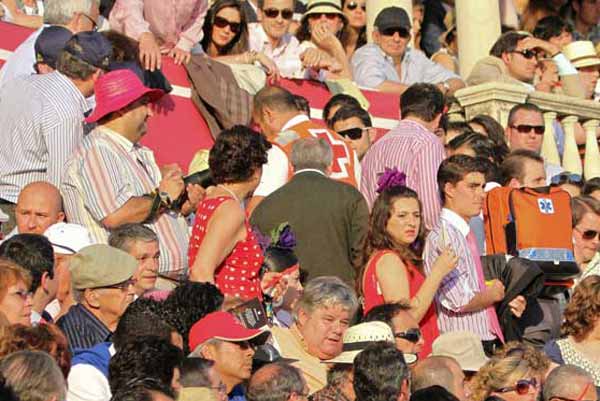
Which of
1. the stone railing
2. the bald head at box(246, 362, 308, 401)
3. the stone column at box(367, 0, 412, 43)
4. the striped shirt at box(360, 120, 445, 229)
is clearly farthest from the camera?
the stone column at box(367, 0, 412, 43)

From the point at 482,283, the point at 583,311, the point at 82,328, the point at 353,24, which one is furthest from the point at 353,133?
the point at 353,24

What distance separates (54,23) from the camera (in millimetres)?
11938

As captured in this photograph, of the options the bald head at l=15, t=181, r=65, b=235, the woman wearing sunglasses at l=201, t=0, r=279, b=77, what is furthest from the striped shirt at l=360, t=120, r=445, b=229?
the bald head at l=15, t=181, r=65, b=235

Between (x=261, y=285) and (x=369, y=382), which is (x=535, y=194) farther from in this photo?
(x=369, y=382)

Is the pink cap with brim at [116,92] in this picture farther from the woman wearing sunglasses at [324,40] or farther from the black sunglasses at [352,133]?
the woman wearing sunglasses at [324,40]

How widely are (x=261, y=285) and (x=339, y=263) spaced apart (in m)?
0.90

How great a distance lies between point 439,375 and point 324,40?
22.5 ft

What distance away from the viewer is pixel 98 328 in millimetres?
8586

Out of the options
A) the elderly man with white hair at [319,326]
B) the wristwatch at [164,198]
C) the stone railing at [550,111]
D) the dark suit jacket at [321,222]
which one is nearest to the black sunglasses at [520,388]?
the elderly man with white hair at [319,326]

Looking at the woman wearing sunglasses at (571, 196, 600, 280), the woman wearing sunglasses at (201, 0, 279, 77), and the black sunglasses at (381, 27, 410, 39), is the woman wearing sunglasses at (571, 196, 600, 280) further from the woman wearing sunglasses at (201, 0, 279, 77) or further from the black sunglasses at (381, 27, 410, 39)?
the black sunglasses at (381, 27, 410, 39)

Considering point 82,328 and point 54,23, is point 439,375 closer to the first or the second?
point 82,328

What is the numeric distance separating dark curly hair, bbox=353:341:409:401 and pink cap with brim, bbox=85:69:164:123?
2.30 metres

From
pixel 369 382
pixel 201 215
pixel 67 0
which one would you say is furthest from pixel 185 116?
pixel 369 382

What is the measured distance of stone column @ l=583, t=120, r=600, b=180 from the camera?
53.7ft
